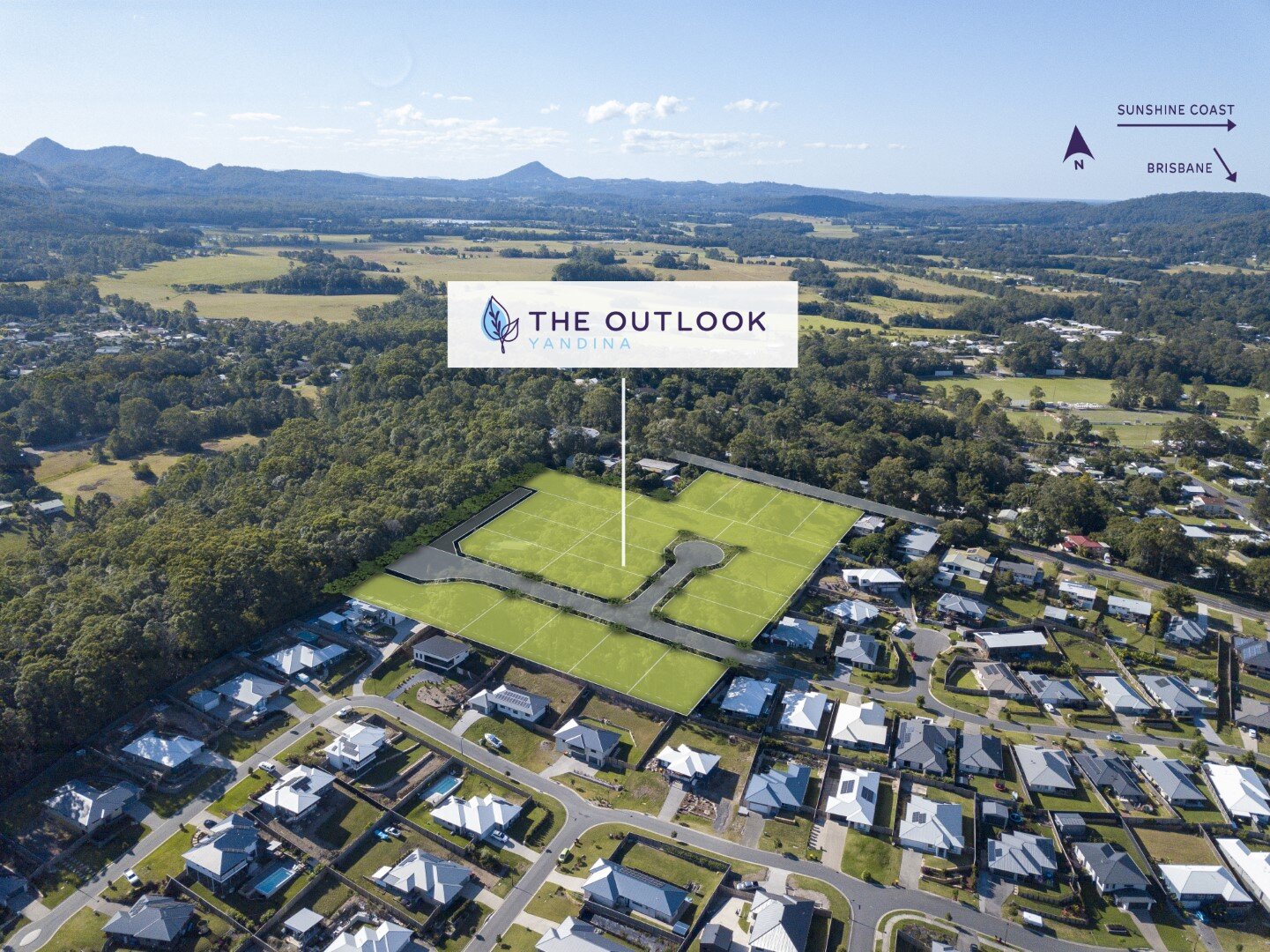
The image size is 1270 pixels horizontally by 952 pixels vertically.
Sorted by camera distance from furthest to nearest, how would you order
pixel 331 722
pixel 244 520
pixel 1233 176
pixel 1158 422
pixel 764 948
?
1. pixel 1158 422
2. pixel 1233 176
3. pixel 244 520
4. pixel 331 722
5. pixel 764 948

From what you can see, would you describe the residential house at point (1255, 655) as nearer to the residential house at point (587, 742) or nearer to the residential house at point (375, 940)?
the residential house at point (587, 742)

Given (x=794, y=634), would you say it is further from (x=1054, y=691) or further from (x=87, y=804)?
(x=87, y=804)

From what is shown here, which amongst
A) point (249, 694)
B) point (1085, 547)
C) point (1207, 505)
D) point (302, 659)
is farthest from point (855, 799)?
point (1207, 505)

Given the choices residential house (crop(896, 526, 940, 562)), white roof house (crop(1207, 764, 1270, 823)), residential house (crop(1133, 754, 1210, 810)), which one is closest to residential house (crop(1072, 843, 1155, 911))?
residential house (crop(1133, 754, 1210, 810))

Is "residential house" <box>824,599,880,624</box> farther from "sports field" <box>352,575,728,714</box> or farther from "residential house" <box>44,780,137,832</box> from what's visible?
"residential house" <box>44,780,137,832</box>

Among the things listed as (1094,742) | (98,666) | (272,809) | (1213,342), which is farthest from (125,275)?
(1213,342)

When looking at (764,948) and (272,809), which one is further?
(272,809)

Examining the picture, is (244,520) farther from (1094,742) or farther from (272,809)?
(1094,742)
